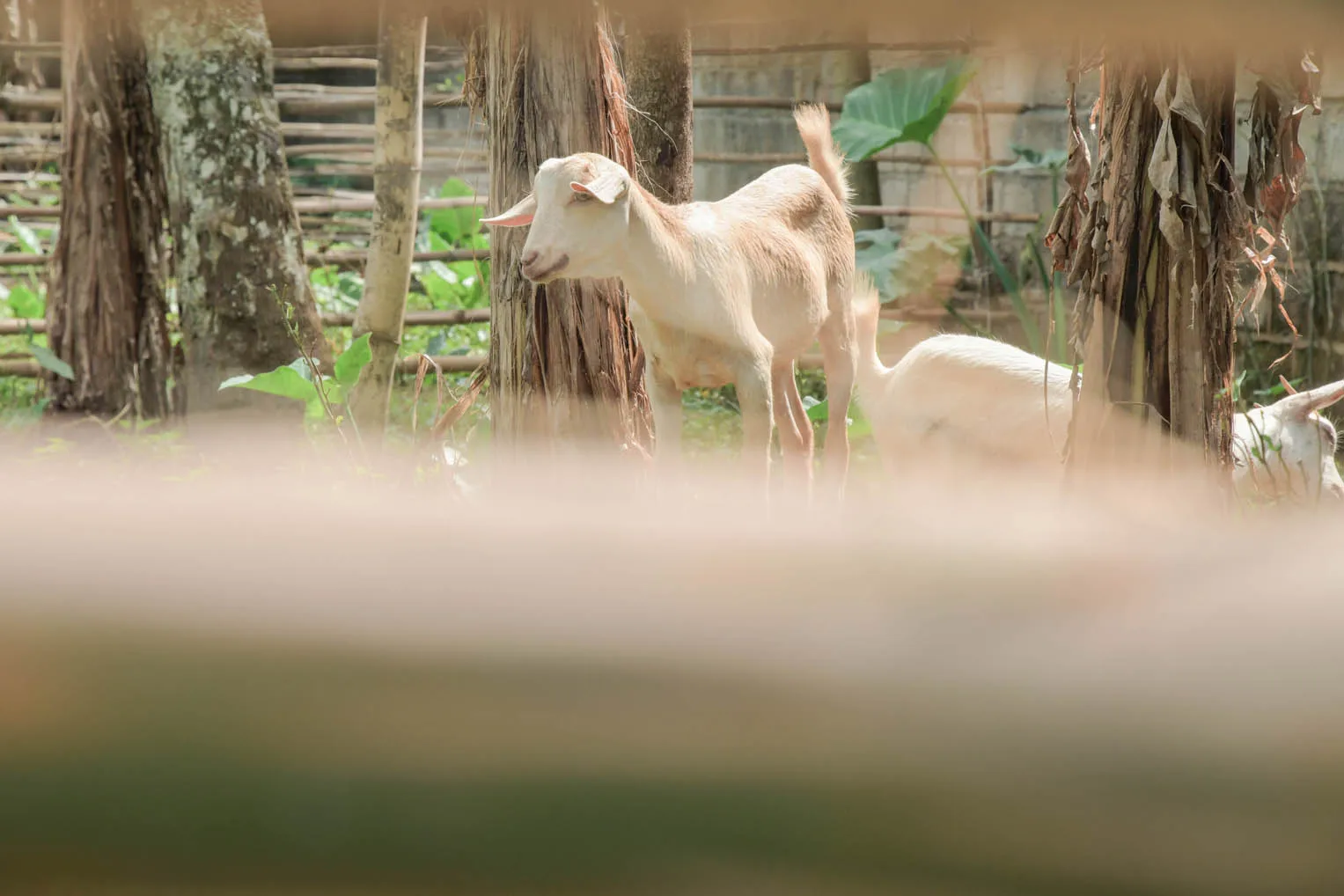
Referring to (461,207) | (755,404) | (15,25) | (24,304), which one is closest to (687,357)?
(755,404)

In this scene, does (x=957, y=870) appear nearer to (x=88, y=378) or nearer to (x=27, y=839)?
(x=27, y=839)

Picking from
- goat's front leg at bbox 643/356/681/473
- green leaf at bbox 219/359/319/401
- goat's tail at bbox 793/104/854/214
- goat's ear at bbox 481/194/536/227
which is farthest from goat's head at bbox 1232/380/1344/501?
green leaf at bbox 219/359/319/401

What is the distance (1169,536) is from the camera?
0.27 m

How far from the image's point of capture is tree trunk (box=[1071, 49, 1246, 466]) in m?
1.67

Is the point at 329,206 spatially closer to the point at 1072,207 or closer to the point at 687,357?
the point at 687,357

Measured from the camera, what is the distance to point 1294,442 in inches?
120

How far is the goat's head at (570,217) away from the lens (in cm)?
206

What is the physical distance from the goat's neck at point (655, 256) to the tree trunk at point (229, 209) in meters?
2.00

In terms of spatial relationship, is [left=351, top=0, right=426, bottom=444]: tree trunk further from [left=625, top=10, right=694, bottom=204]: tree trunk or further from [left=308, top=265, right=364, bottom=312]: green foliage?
[left=308, top=265, right=364, bottom=312]: green foliage

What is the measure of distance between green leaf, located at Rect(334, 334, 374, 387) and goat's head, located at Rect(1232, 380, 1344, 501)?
2286 millimetres

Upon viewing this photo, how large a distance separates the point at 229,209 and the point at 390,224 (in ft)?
2.12

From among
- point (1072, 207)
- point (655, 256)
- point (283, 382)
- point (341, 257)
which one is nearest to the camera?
point (1072, 207)

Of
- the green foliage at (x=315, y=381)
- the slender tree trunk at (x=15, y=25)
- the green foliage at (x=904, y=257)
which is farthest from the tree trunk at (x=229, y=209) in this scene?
the slender tree trunk at (x=15, y=25)

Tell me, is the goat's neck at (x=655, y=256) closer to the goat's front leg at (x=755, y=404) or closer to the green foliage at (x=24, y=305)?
the goat's front leg at (x=755, y=404)
